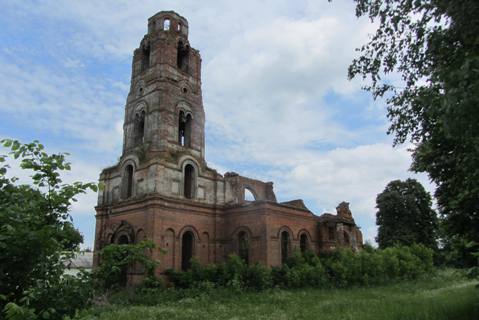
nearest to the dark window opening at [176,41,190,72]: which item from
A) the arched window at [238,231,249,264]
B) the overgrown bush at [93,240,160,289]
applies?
the arched window at [238,231,249,264]

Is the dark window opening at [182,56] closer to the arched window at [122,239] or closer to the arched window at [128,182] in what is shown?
the arched window at [128,182]

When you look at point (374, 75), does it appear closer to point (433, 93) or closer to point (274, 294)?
point (433, 93)

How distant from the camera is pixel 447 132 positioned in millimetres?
4945

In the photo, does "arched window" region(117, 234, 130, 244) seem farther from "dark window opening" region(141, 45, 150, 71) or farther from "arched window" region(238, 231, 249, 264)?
"dark window opening" region(141, 45, 150, 71)

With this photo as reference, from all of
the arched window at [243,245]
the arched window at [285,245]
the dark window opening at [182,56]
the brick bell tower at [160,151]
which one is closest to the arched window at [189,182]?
the brick bell tower at [160,151]

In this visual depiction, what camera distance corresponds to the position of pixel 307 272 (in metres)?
20.4

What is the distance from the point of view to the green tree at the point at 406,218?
3894 centimetres

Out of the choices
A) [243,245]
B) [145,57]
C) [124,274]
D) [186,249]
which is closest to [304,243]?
[243,245]

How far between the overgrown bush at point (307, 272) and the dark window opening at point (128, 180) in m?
5.48

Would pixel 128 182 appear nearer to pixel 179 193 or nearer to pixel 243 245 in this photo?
pixel 179 193

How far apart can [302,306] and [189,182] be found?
1076 cm

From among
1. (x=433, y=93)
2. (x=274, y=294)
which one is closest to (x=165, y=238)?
(x=274, y=294)

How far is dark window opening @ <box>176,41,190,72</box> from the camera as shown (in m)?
26.1

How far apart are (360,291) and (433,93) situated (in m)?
15.9
